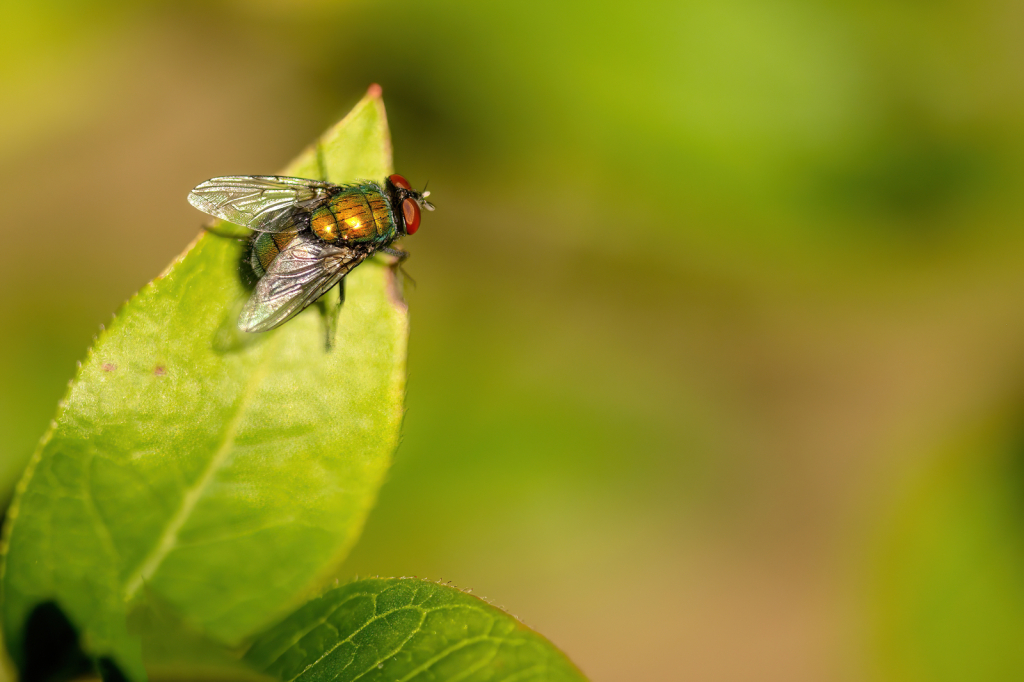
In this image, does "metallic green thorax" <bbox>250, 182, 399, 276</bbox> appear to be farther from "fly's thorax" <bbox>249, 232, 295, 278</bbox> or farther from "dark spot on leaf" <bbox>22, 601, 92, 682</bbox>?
"dark spot on leaf" <bbox>22, 601, 92, 682</bbox>

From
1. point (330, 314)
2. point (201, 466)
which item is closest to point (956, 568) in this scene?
point (330, 314)

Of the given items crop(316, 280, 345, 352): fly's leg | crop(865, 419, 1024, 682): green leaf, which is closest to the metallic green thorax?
crop(316, 280, 345, 352): fly's leg

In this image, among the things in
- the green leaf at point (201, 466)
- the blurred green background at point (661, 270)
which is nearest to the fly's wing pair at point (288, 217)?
the green leaf at point (201, 466)

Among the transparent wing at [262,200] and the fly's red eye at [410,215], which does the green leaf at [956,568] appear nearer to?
the fly's red eye at [410,215]

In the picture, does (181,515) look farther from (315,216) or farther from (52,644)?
(315,216)

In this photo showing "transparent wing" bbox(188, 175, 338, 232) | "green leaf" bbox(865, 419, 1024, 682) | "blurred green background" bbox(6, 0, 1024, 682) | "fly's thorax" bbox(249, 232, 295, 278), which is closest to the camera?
"fly's thorax" bbox(249, 232, 295, 278)

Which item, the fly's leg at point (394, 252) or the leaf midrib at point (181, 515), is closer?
the leaf midrib at point (181, 515)
